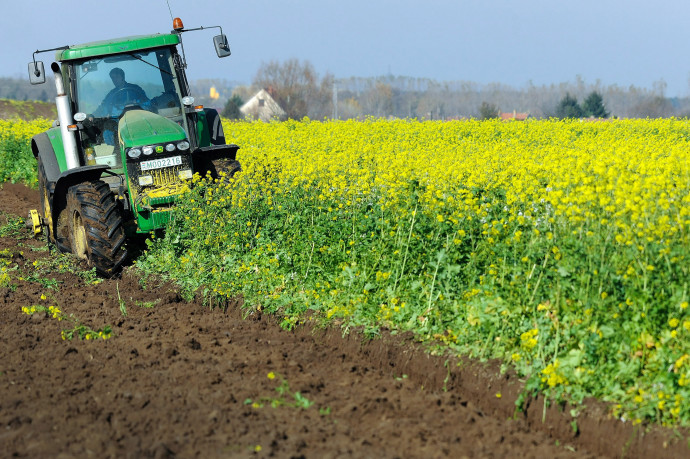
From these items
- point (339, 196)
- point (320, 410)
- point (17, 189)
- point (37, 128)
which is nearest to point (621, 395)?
point (320, 410)

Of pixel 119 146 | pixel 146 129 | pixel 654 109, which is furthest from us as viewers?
pixel 654 109

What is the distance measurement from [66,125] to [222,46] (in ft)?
7.04

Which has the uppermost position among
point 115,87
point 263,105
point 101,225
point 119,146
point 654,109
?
point 263,105

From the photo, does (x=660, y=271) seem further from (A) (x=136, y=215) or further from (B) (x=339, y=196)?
(A) (x=136, y=215)

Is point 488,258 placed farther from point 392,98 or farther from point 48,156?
point 392,98

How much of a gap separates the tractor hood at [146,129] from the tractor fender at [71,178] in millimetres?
466

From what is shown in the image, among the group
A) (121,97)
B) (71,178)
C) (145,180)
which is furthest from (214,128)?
(71,178)

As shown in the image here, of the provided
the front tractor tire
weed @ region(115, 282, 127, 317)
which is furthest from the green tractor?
weed @ region(115, 282, 127, 317)

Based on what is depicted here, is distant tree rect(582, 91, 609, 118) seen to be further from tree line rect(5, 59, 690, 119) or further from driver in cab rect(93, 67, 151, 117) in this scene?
driver in cab rect(93, 67, 151, 117)

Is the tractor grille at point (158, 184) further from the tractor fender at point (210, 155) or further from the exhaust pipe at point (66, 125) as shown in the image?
the exhaust pipe at point (66, 125)

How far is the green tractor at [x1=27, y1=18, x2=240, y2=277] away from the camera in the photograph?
29.3 ft

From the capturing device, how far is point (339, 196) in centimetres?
854

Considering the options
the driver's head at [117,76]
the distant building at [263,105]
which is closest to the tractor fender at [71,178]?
the driver's head at [117,76]

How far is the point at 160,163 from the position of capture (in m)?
9.34
